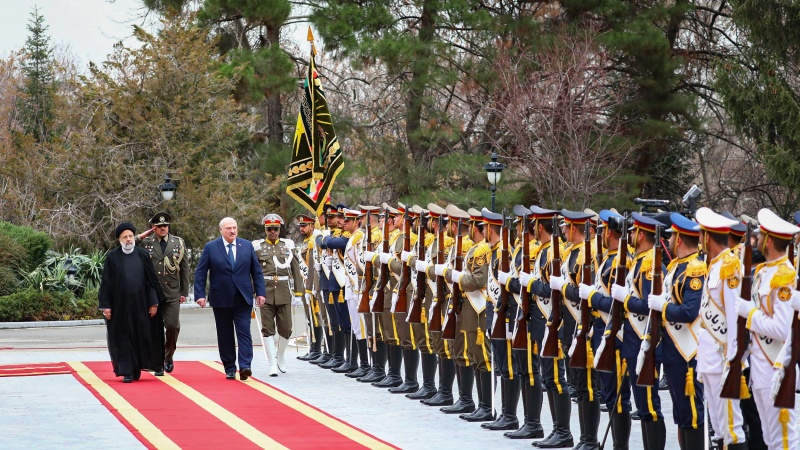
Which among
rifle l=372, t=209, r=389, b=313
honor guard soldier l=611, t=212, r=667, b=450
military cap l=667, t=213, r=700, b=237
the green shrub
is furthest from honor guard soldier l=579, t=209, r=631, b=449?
the green shrub

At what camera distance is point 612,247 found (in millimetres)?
9211

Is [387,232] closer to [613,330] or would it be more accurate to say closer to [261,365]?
[261,365]

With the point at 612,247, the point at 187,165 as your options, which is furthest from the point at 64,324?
the point at 612,247

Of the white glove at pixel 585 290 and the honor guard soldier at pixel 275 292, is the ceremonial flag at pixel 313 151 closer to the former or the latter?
the honor guard soldier at pixel 275 292

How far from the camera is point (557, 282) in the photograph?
9.52 metres

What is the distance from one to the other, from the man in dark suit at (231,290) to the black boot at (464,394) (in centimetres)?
330

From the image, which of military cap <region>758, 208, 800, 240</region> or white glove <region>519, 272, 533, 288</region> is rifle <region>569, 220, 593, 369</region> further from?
military cap <region>758, 208, 800, 240</region>

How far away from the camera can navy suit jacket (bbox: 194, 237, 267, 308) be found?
14.4m

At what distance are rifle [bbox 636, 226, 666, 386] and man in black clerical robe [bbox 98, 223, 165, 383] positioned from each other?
298 inches

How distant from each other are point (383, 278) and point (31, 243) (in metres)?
15.1

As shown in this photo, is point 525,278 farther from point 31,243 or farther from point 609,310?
point 31,243

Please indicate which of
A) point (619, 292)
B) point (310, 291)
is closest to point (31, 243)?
point (310, 291)

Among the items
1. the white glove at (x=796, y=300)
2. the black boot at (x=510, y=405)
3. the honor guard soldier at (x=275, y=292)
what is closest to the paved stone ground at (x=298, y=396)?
the black boot at (x=510, y=405)

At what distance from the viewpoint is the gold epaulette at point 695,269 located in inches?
316
